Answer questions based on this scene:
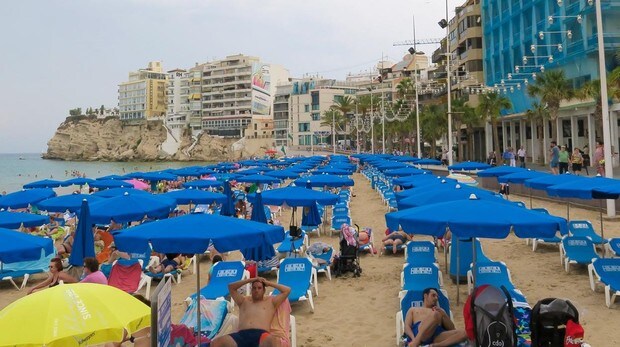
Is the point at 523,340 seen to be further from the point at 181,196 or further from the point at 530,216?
the point at 181,196

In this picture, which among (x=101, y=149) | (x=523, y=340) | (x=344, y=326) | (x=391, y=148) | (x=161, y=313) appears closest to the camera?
(x=161, y=313)

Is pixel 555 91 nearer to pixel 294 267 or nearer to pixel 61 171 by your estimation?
pixel 294 267

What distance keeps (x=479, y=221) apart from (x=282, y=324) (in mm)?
2499

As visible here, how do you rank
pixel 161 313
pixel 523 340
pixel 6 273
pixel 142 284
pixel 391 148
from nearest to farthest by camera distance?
pixel 161 313 → pixel 523 340 → pixel 142 284 → pixel 6 273 → pixel 391 148

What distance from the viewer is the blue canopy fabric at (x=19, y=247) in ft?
21.2

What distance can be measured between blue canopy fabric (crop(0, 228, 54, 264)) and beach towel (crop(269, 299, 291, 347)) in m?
3.23

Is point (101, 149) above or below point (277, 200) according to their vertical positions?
above

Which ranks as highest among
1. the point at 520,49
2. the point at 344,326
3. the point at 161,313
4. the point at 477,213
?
the point at 520,49

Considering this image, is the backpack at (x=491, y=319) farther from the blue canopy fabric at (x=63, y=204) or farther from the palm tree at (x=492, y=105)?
the palm tree at (x=492, y=105)

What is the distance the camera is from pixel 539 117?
38000mm

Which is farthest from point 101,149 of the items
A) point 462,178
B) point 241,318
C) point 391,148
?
point 241,318

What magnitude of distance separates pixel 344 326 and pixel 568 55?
3407cm

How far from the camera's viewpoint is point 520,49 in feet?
141

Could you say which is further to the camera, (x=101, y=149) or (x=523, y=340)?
(x=101, y=149)
